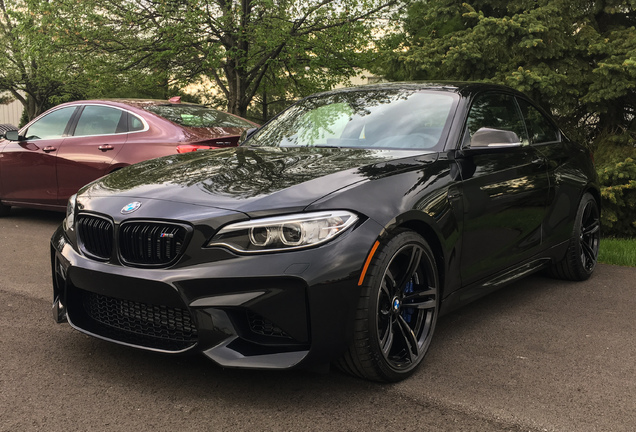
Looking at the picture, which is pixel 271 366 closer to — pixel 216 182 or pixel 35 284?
pixel 216 182

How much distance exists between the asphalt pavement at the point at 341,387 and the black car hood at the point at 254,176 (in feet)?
2.66

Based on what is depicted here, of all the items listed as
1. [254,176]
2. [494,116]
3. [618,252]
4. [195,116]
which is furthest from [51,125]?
[618,252]

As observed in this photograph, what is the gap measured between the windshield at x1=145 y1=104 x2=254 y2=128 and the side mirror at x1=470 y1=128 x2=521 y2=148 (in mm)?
3967

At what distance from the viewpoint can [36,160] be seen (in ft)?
25.7

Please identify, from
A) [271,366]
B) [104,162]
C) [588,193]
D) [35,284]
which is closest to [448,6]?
[588,193]

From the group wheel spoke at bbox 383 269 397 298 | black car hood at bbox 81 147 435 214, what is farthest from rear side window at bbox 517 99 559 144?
wheel spoke at bbox 383 269 397 298

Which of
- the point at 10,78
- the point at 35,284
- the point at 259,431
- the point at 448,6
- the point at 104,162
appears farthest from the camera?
the point at 10,78

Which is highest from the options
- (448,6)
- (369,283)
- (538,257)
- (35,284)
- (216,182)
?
(448,6)

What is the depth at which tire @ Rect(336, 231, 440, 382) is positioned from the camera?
290 centimetres

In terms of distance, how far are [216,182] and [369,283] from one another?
94cm

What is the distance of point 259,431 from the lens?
2650mm

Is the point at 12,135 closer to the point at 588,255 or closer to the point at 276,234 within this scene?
the point at 276,234

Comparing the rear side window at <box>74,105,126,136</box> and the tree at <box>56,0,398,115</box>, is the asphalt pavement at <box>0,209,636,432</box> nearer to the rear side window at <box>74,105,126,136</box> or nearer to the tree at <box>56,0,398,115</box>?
the rear side window at <box>74,105,126,136</box>

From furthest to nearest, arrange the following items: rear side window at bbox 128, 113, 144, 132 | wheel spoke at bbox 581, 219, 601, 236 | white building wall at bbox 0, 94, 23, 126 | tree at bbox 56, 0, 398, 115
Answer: white building wall at bbox 0, 94, 23, 126
tree at bbox 56, 0, 398, 115
rear side window at bbox 128, 113, 144, 132
wheel spoke at bbox 581, 219, 601, 236
